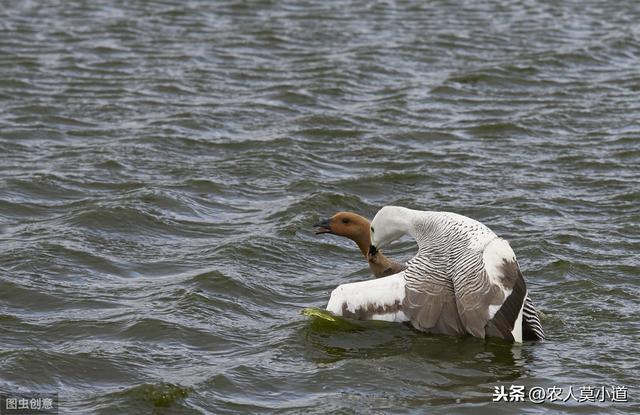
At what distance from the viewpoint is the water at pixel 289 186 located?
786 centimetres

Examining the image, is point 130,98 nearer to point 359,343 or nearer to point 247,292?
point 247,292

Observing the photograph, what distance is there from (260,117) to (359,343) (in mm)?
6101

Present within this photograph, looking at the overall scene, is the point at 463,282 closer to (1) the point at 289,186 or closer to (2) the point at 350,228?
(2) the point at 350,228

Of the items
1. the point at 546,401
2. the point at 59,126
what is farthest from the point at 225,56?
the point at 546,401

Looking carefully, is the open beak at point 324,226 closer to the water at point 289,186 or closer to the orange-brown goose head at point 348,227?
the orange-brown goose head at point 348,227

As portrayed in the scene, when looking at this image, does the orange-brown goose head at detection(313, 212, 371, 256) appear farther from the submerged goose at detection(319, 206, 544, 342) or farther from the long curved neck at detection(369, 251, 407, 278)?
the submerged goose at detection(319, 206, 544, 342)

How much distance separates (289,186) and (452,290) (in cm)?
378

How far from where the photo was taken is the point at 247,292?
9328mm

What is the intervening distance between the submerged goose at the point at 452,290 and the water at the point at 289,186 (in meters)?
0.14

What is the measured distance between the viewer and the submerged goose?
8.23 meters

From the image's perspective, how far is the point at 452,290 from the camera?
8422 mm

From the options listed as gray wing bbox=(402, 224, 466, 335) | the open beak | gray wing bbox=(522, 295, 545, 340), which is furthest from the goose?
gray wing bbox=(522, 295, 545, 340)

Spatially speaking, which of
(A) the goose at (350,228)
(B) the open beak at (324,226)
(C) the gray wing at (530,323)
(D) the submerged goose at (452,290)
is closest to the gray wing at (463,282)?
(D) the submerged goose at (452,290)

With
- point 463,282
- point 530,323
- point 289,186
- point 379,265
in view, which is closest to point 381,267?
point 379,265
